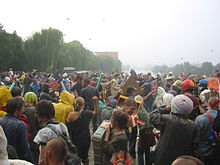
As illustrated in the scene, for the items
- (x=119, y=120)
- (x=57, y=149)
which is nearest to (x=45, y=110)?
(x=57, y=149)

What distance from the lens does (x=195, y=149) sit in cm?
249

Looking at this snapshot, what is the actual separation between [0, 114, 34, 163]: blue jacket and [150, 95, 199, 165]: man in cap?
6.69ft

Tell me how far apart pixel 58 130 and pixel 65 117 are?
1.21 m

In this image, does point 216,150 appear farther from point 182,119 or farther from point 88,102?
point 88,102

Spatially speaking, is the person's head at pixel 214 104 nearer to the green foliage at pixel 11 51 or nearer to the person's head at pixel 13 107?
the person's head at pixel 13 107

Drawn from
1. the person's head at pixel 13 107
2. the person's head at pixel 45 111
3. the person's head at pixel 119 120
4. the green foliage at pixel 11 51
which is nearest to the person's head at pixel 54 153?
the person's head at pixel 45 111

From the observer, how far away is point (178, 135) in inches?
97.0

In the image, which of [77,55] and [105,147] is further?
[77,55]

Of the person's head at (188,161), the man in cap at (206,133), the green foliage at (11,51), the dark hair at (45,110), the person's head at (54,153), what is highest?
the green foliage at (11,51)

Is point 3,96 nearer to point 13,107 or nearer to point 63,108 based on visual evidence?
point 13,107

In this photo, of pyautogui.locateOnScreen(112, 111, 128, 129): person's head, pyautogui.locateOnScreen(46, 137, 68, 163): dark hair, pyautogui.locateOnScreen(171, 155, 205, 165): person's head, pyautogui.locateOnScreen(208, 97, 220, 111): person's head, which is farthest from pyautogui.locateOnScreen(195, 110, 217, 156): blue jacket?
pyautogui.locateOnScreen(46, 137, 68, 163): dark hair

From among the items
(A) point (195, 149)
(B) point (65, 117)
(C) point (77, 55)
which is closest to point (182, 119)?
(A) point (195, 149)

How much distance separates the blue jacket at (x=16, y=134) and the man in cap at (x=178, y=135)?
2.04 meters

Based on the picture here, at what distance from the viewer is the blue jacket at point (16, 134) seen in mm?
2672
